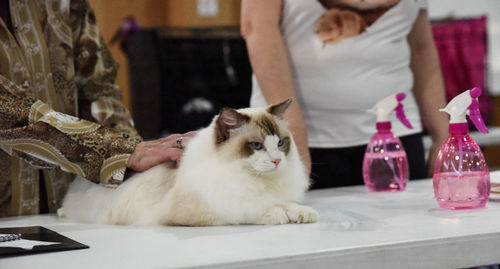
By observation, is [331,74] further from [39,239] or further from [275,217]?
[39,239]

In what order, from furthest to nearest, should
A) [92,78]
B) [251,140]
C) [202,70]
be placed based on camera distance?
1. [202,70]
2. [92,78]
3. [251,140]

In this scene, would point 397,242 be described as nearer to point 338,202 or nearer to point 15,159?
point 338,202

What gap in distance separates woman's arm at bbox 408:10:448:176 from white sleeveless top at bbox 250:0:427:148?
0.51 ft

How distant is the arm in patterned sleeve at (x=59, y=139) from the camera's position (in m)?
1.25

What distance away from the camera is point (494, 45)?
14.4 ft

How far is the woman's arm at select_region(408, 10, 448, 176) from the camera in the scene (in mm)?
1909

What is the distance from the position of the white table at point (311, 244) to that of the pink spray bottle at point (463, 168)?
33mm

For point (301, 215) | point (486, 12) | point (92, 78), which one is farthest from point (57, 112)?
point (486, 12)

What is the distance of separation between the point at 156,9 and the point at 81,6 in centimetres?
427

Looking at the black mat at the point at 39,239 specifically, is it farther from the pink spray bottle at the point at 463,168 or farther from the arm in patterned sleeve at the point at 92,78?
the pink spray bottle at the point at 463,168

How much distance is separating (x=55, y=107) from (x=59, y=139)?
0.73 feet

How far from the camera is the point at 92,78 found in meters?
1.56

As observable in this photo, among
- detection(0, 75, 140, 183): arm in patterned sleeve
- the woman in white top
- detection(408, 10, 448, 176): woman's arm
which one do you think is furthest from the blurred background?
detection(0, 75, 140, 183): arm in patterned sleeve

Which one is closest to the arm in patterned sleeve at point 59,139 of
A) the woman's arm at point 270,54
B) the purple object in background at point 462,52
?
the woman's arm at point 270,54
